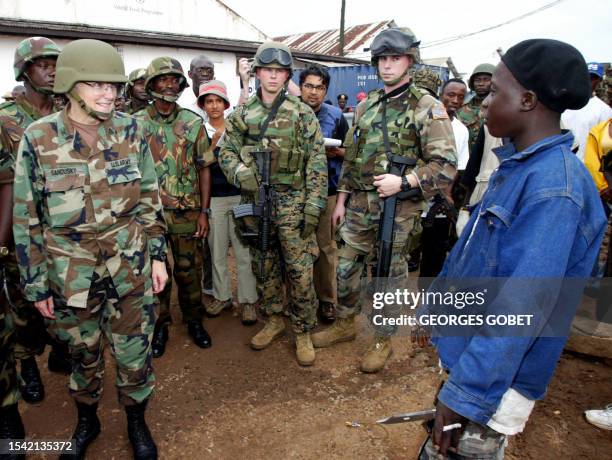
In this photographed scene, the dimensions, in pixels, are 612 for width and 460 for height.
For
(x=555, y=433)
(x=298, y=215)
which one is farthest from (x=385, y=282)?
(x=555, y=433)

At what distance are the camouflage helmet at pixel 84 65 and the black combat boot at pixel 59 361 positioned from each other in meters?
2.14

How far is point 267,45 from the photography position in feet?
11.2

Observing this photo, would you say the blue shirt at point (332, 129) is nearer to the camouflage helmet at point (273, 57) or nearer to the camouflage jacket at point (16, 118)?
the camouflage helmet at point (273, 57)

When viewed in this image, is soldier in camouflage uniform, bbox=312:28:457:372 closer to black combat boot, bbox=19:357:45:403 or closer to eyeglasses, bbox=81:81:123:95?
eyeglasses, bbox=81:81:123:95

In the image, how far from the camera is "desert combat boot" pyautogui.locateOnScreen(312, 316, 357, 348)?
149 inches

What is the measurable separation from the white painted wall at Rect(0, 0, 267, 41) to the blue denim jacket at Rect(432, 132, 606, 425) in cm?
1533

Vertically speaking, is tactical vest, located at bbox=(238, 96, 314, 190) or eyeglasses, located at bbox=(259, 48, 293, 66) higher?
eyeglasses, located at bbox=(259, 48, 293, 66)

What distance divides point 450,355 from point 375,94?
2.49m

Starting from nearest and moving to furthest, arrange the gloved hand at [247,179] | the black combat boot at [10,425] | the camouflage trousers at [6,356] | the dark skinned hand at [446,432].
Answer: the dark skinned hand at [446,432], the camouflage trousers at [6,356], the black combat boot at [10,425], the gloved hand at [247,179]

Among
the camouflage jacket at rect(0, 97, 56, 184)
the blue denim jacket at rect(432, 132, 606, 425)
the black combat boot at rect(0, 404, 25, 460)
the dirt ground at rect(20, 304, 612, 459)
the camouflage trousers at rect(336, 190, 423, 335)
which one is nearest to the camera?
the blue denim jacket at rect(432, 132, 606, 425)

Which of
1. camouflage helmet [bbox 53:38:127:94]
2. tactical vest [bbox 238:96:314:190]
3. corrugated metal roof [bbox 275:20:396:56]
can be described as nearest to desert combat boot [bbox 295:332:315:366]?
tactical vest [bbox 238:96:314:190]

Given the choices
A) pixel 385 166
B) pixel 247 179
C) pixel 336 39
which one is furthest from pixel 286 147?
pixel 336 39

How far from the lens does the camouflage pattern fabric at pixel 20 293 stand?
2969 mm

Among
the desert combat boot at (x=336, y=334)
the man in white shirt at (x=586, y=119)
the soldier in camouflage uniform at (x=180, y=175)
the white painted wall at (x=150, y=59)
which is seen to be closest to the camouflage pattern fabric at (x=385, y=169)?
the desert combat boot at (x=336, y=334)
